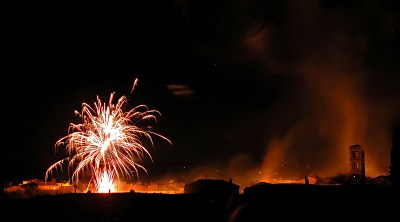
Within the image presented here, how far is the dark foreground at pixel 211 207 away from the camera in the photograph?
20.3 meters

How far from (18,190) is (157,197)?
3208cm

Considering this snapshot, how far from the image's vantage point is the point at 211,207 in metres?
30.7

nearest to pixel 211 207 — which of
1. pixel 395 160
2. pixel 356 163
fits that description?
pixel 395 160

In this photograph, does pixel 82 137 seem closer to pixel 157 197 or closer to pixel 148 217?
pixel 157 197

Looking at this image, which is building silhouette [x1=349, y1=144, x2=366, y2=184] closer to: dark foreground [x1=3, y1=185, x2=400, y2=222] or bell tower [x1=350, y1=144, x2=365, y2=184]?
bell tower [x1=350, y1=144, x2=365, y2=184]

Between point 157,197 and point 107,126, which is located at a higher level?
point 107,126

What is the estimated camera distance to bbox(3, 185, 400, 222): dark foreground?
20344mm

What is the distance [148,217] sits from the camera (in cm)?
2850

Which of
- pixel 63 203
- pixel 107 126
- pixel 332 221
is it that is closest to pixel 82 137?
pixel 107 126

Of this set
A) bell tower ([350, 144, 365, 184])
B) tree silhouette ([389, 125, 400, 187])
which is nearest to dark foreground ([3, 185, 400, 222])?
tree silhouette ([389, 125, 400, 187])

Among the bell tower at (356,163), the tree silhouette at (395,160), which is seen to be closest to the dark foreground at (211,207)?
the tree silhouette at (395,160)

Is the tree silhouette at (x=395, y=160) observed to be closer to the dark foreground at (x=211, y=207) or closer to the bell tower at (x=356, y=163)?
the dark foreground at (x=211, y=207)

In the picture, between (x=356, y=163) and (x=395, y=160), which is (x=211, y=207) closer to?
(x=395, y=160)

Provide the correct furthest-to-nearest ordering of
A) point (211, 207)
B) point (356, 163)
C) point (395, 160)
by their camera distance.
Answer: point (356, 163)
point (395, 160)
point (211, 207)
